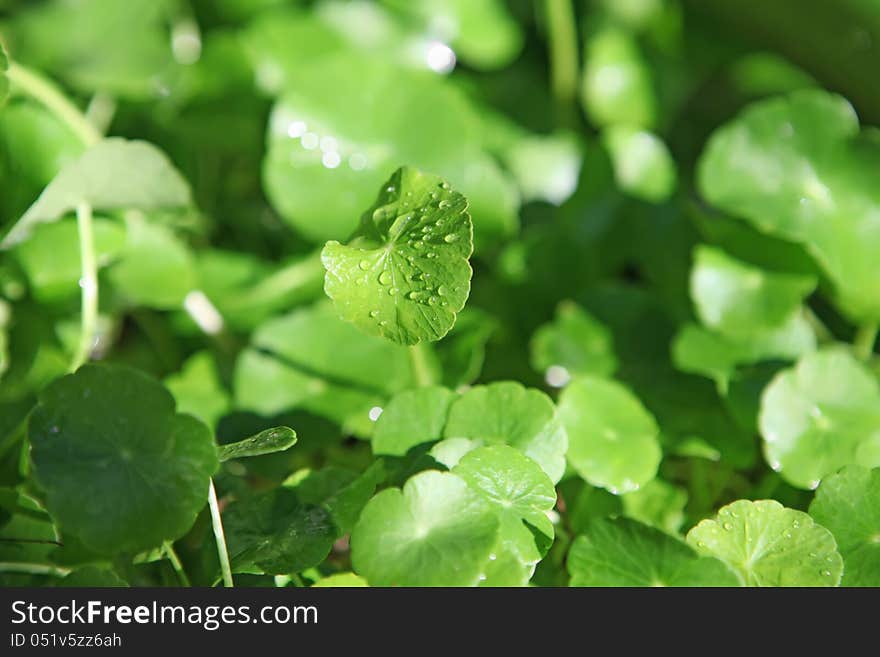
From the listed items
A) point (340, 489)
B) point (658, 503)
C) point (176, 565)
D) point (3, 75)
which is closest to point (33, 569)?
point (176, 565)

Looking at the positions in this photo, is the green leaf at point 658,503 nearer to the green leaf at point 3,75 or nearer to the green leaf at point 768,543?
the green leaf at point 768,543

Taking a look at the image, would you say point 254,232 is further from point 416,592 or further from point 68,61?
point 416,592

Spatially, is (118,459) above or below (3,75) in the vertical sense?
below

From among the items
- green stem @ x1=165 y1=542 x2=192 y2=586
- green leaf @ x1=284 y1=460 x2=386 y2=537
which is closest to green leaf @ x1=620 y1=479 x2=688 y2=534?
green leaf @ x1=284 y1=460 x2=386 y2=537

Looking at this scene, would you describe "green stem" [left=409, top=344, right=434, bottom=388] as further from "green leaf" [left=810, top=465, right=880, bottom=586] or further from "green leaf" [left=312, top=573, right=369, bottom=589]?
"green leaf" [left=810, top=465, right=880, bottom=586]

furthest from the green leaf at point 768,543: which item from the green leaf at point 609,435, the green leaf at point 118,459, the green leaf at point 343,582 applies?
the green leaf at point 118,459

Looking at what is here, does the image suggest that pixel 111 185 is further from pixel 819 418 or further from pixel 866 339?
pixel 866 339
